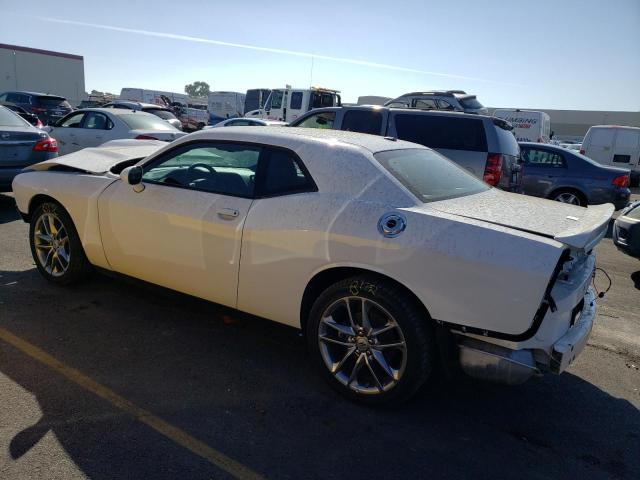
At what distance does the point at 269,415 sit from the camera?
287 centimetres

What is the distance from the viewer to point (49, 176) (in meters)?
4.45

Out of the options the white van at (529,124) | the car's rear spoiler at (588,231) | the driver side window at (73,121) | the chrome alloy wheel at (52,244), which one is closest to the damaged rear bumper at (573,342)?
the car's rear spoiler at (588,231)

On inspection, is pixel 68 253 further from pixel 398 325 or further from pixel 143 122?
pixel 143 122

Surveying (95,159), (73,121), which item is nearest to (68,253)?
(95,159)

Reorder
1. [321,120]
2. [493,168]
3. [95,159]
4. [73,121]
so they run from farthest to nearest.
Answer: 1. [73,121]
2. [321,120]
3. [493,168]
4. [95,159]

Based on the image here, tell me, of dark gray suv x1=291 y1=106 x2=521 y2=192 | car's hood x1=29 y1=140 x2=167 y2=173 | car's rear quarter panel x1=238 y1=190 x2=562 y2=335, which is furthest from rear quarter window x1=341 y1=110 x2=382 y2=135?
car's rear quarter panel x1=238 y1=190 x2=562 y2=335

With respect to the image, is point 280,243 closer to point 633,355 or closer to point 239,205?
point 239,205

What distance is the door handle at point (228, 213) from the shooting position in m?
3.29

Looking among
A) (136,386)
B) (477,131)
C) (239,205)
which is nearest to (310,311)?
(239,205)

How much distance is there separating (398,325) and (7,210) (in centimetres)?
719

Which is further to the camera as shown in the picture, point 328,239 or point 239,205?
point 239,205

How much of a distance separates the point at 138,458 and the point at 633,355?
149 inches

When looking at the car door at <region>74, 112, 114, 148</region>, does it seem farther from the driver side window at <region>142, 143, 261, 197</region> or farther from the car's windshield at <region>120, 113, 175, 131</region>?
the driver side window at <region>142, 143, 261, 197</region>

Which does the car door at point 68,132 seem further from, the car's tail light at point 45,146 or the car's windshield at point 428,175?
the car's windshield at point 428,175
